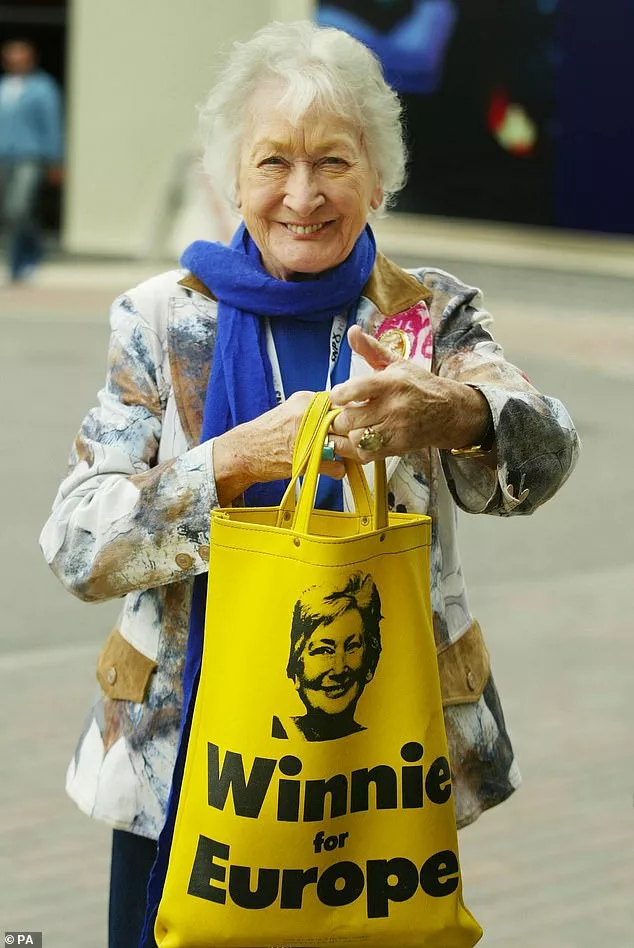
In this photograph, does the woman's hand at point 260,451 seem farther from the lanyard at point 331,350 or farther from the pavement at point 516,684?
the pavement at point 516,684

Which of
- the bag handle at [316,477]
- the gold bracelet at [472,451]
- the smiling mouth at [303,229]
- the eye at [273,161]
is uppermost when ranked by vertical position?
the eye at [273,161]

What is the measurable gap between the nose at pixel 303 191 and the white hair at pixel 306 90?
80mm

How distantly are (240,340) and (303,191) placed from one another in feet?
0.85

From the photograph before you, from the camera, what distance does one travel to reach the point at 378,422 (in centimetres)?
222

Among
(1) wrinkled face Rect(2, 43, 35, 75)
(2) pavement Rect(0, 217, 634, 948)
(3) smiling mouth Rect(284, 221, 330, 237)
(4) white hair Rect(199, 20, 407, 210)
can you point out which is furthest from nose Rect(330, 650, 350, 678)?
(1) wrinkled face Rect(2, 43, 35, 75)

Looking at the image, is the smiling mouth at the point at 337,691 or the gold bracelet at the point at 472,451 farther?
the gold bracelet at the point at 472,451

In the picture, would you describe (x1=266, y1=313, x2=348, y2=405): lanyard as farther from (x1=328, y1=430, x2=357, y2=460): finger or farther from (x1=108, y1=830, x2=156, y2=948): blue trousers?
(x1=108, y1=830, x2=156, y2=948): blue trousers

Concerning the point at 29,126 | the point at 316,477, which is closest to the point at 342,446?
the point at 316,477

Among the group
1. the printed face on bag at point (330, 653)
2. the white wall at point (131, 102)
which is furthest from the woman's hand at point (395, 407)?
the white wall at point (131, 102)

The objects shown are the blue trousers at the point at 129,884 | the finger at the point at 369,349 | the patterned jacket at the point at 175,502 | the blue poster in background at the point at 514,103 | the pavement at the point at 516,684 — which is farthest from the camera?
the blue poster in background at the point at 514,103

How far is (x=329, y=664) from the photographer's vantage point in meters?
2.14

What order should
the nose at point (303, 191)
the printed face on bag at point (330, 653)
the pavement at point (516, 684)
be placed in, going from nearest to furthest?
the printed face on bag at point (330, 653), the nose at point (303, 191), the pavement at point (516, 684)

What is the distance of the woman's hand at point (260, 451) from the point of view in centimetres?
226

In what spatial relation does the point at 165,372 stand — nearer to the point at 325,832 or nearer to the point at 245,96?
the point at 245,96
